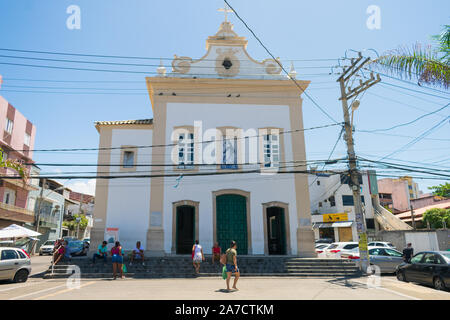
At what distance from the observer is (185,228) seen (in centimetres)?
1895

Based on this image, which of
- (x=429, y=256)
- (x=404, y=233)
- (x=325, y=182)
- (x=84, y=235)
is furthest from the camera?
(x=84, y=235)

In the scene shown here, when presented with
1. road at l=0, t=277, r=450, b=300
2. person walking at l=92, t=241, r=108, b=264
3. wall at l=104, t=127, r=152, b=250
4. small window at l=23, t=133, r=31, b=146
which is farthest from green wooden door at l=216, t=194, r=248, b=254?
small window at l=23, t=133, r=31, b=146

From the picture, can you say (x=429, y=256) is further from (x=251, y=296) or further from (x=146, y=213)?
(x=146, y=213)

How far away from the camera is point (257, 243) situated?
58.7ft

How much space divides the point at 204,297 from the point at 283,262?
791 cm

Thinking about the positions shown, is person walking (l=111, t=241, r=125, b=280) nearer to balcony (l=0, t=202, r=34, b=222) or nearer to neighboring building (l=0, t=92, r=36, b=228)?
neighboring building (l=0, t=92, r=36, b=228)

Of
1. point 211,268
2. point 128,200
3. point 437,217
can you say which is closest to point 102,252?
point 128,200

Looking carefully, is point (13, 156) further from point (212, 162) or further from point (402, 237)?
point (402, 237)

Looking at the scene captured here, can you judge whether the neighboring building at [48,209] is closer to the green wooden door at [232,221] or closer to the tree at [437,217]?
the green wooden door at [232,221]

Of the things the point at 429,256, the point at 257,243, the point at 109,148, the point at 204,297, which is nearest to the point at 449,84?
the point at 429,256

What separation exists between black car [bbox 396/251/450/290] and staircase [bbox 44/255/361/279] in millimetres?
2562

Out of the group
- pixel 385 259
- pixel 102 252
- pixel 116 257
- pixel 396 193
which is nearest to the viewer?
pixel 116 257

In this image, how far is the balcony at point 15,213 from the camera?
29.5m

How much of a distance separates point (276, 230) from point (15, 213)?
26.6m
